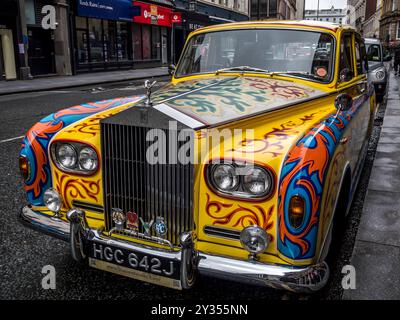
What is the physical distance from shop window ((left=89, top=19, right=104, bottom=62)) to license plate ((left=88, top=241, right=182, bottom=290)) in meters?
23.2

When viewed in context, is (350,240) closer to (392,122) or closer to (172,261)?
(172,261)

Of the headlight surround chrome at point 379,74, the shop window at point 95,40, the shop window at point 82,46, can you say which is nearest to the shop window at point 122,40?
the shop window at point 95,40

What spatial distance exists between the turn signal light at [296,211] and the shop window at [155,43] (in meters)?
29.4

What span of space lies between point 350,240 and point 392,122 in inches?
234

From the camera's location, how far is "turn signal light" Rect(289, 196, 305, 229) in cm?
225

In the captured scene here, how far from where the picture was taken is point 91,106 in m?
3.63

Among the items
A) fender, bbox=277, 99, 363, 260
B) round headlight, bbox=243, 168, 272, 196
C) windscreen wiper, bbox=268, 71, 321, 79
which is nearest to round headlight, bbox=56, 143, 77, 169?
round headlight, bbox=243, 168, 272, 196

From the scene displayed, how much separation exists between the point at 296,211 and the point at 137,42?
27689 mm

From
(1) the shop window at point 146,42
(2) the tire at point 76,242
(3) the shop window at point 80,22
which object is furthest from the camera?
(1) the shop window at point 146,42

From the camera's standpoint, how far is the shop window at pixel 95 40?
23.9m

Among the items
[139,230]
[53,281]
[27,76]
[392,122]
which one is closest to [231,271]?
[139,230]

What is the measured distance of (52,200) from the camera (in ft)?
9.66

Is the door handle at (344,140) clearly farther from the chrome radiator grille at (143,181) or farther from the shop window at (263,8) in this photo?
the shop window at (263,8)

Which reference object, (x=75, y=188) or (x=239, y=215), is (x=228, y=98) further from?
(x=75, y=188)
